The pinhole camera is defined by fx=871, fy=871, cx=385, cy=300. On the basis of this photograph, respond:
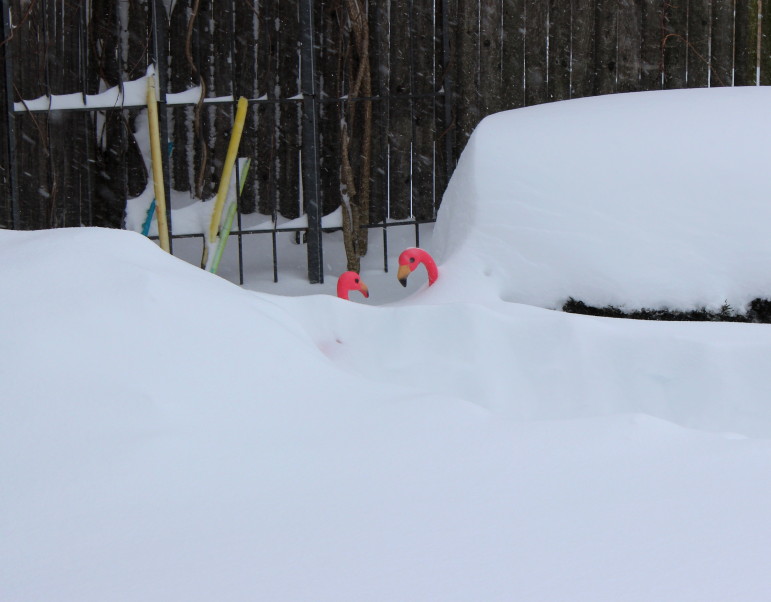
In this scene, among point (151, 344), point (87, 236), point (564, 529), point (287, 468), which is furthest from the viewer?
point (87, 236)

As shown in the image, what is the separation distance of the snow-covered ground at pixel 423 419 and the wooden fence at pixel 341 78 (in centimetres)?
272

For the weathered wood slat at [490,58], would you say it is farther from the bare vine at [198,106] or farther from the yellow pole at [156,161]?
the yellow pole at [156,161]

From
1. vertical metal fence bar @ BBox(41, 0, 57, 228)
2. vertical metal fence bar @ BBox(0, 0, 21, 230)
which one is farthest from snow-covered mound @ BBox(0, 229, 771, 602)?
vertical metal fence bar @ BBox(41, 0, 57, 228)

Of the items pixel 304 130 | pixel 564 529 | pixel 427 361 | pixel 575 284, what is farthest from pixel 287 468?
pixel 304 130

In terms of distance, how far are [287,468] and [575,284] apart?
1.94 meters

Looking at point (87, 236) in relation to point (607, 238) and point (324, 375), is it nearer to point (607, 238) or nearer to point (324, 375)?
point (324, 375)

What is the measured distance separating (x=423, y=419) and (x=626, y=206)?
177 cm

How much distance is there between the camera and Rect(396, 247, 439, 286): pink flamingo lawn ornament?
11.7 feet

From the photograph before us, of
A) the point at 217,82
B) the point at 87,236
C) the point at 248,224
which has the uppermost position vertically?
the point at 217,82

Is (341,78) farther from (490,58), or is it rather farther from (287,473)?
(287,473)

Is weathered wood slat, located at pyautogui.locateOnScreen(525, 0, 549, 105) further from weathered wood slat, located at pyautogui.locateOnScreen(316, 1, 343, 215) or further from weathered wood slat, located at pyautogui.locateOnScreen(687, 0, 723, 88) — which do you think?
weathered wood slat, located at pyautogui.locateOnScreen(316, 1, 343, 215)

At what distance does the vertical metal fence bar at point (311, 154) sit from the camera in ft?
18.2

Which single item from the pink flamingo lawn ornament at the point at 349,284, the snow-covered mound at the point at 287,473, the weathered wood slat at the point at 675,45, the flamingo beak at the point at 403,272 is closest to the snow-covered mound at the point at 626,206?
the flamingo beak at the point at 403,272

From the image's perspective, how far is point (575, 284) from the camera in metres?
3.19
